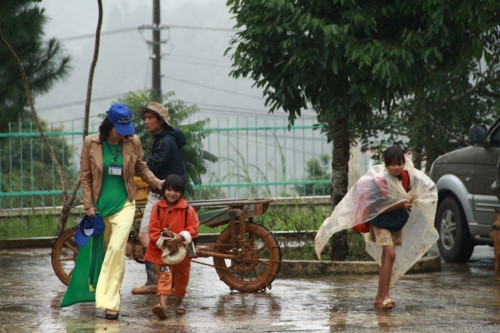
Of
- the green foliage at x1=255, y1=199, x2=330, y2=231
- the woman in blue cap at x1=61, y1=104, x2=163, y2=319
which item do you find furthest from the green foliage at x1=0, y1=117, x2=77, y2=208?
the woman in blue cap at x1=61, y1=104, x2=163, y2=319

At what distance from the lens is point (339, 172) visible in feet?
41.1

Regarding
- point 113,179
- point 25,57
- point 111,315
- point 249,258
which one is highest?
point 25,57

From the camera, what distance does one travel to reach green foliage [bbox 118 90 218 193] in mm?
15617

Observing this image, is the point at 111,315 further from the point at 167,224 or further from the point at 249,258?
the point at 249,258

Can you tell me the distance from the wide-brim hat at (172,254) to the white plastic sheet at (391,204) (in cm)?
150

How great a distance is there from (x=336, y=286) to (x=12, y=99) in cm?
799

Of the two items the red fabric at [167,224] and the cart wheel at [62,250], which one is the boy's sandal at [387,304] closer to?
the red fabric at [167,224]

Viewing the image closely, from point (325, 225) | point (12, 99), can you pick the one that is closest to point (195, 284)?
point (325, 225)

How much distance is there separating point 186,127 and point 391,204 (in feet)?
21.7

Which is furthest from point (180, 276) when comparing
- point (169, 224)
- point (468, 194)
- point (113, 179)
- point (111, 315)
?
point (468, 194)

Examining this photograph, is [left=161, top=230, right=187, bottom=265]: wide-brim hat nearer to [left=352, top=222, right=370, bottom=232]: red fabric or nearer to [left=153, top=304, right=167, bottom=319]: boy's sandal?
[left=153, top=304, right=167, bottom=319]: boy's sandal

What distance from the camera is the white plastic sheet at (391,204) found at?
977cm

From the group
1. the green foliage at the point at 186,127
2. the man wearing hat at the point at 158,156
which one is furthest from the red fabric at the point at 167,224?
the green foliage at the point at 186,127

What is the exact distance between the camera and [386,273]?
31.8 ft
